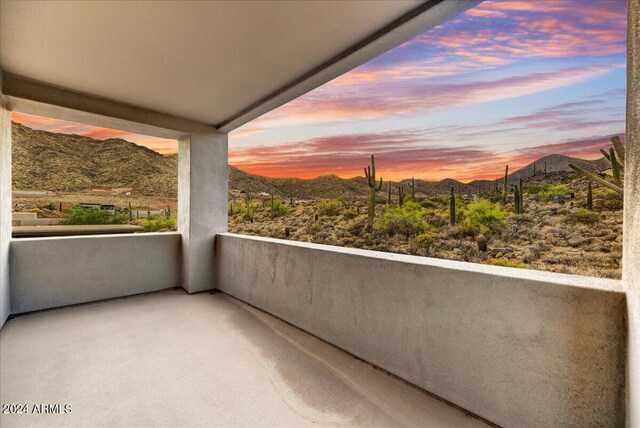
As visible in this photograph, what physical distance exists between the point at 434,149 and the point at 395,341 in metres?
8.90

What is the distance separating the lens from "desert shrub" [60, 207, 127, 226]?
8.53m

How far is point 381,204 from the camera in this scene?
Result: 27.1 feet

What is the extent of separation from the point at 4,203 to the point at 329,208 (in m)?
8.97

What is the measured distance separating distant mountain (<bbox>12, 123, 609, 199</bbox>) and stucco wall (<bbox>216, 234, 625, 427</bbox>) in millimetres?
4854

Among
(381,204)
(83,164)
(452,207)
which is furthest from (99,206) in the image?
(452,207)

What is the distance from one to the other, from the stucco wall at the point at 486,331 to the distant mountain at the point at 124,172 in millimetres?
4854

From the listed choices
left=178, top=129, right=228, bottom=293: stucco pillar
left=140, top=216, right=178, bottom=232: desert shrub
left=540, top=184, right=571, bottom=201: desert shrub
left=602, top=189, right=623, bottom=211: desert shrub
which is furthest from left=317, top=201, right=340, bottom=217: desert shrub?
left=602, top=189, right=623, bottom=211: desert shrub

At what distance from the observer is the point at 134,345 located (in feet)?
8.15

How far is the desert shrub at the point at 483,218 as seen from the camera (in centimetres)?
641

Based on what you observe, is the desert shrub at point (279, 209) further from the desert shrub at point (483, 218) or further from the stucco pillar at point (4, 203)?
the stucco pillar at point (4, 203)

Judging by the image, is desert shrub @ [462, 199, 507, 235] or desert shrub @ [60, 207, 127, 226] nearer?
desert shrub @ [462, 199, 507, 235]

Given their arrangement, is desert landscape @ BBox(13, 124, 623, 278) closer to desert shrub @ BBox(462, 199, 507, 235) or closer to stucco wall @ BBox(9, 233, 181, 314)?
desert shrub @ BBox(462, 199, 507, 235)

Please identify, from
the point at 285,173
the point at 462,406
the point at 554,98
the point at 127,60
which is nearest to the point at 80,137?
the point at 285,173

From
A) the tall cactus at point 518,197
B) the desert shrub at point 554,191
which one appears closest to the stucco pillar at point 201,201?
the tall cactus at point 518,197
